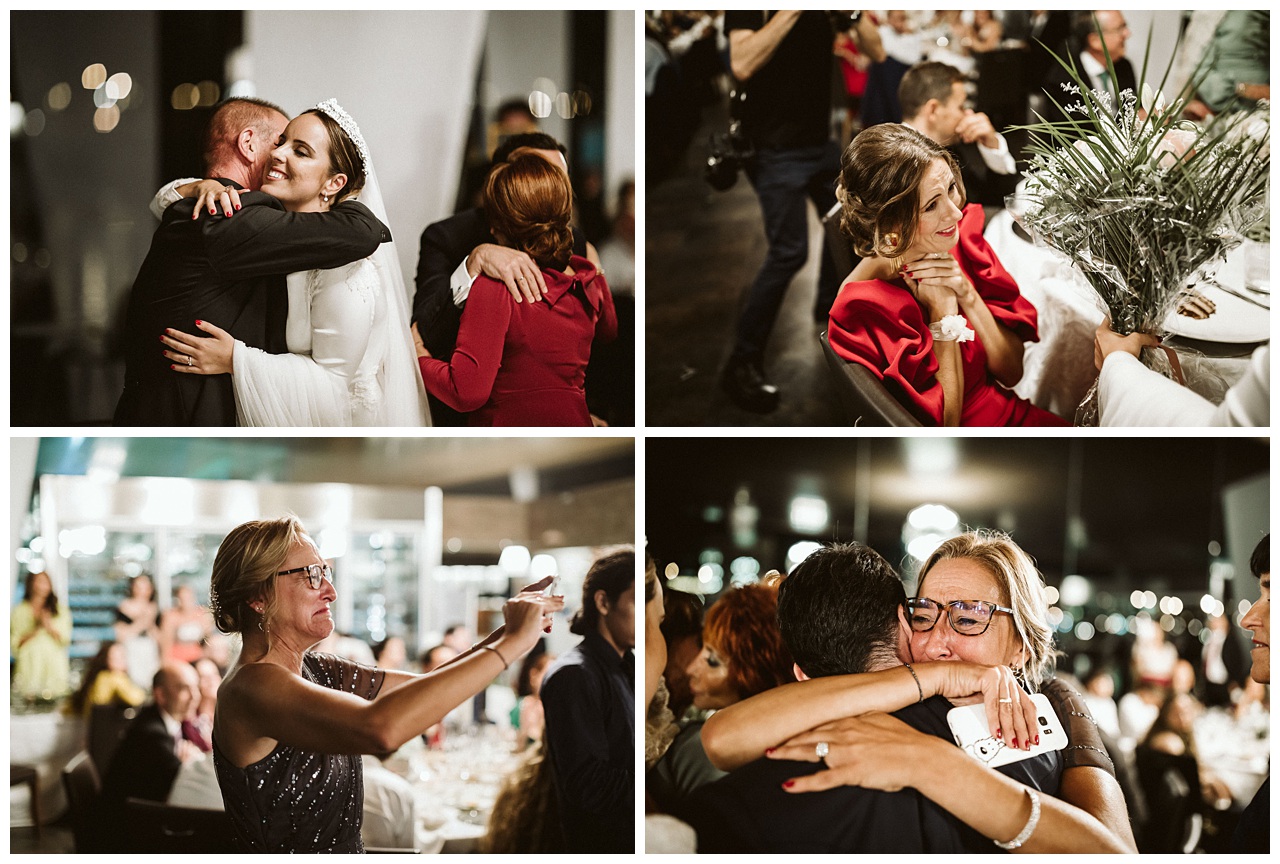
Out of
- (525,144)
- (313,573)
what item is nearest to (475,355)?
(525,144)

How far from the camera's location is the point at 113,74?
237 cm

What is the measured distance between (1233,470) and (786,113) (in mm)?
1213

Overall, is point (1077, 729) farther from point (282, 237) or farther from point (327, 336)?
point (282, 237)

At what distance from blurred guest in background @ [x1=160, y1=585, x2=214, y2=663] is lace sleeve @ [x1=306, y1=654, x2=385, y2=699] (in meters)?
0.23

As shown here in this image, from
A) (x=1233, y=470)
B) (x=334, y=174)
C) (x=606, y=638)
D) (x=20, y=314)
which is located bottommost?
(x=606, y=638)

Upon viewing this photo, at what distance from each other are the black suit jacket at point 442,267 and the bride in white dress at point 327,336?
4 centimetres

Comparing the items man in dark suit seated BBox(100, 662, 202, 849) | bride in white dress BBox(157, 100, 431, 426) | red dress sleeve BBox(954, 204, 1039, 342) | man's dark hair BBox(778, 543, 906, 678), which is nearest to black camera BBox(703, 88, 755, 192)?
red dress sleeve BBox(954, 204, 1039, 342)

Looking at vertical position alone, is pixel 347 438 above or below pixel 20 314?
below

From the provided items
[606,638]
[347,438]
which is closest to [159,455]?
[347,438]

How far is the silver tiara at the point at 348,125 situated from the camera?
2344mm

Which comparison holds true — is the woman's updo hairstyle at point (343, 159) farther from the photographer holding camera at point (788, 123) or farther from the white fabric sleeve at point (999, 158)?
the white fabric sleeve at point (999, 158)

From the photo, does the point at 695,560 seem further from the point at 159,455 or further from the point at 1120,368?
the point at 159,455

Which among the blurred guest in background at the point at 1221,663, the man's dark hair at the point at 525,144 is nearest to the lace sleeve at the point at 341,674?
the man's dark hair at the point at 525,144

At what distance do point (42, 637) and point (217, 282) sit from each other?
2.72ft
